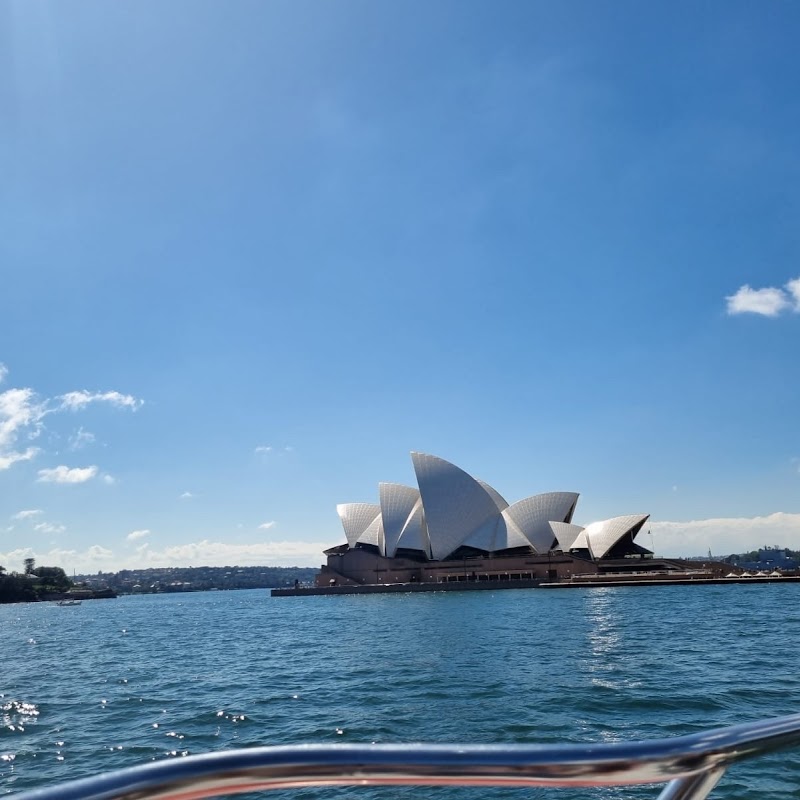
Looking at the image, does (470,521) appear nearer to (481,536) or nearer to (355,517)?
(481,536)

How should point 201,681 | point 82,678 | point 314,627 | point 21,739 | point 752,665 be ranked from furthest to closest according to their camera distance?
point 314,627 < point 82,678 < point 201,681 < point 752,665 < point 21,739

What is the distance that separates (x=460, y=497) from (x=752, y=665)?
3901 centimetres

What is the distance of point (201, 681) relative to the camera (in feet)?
38.1

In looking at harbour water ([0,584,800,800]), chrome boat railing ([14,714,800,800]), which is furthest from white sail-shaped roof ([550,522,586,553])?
chrome boat railing ([14,714,800,800])

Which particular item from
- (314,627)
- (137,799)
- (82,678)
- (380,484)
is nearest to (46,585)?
(380,484)

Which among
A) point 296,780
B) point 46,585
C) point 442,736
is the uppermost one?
point 296,780

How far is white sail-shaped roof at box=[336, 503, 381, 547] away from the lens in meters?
55.8

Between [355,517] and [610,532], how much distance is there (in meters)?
20.7

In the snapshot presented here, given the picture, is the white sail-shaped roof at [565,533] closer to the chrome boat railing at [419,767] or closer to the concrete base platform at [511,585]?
the concrete base platform at [511,585]

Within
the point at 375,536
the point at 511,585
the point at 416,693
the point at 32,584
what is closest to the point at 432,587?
the point at 511,585

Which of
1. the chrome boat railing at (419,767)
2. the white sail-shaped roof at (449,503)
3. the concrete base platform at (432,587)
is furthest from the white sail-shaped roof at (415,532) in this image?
the chrome boat railing at (419,767)

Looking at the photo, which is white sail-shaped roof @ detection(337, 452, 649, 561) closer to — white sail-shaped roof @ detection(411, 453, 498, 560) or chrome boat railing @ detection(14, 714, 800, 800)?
white sail-shaped roof @ detection(411, 453, 498, 560)

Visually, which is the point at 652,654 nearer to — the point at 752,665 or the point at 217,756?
the point at 752,665

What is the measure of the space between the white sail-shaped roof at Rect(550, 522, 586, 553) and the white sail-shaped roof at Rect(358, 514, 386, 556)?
13.7m
